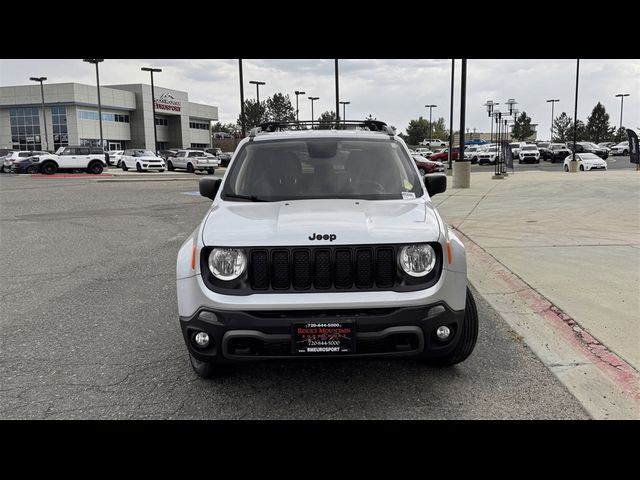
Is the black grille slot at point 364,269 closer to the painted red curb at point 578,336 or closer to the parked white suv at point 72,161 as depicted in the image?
the painted red curb at point 578,336

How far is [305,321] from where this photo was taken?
130 inches

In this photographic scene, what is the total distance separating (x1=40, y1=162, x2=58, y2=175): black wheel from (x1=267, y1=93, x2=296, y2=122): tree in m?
66.1

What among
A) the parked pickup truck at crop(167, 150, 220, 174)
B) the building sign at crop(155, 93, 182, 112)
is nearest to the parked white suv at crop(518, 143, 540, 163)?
the parked pickup truck at crop(167, 150, 220, 174)

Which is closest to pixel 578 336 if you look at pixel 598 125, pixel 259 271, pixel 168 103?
pixel 259 271

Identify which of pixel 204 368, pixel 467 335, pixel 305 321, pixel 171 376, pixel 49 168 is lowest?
pixel 171 376

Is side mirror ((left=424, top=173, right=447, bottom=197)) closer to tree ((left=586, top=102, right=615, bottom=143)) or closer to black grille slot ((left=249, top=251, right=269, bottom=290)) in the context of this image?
black grille slot ((left=249, top=251, right=269, bottom=290))

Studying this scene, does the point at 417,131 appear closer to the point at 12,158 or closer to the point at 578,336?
the point at 12,158

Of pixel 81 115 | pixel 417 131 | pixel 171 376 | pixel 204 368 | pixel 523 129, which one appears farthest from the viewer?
pixel 417 131

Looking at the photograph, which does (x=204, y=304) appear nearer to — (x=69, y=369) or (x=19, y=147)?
(x=69, y=369)

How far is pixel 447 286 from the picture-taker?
349 cm

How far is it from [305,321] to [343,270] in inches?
15.8

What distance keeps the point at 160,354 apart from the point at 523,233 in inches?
284

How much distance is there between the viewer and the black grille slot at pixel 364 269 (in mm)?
3443
